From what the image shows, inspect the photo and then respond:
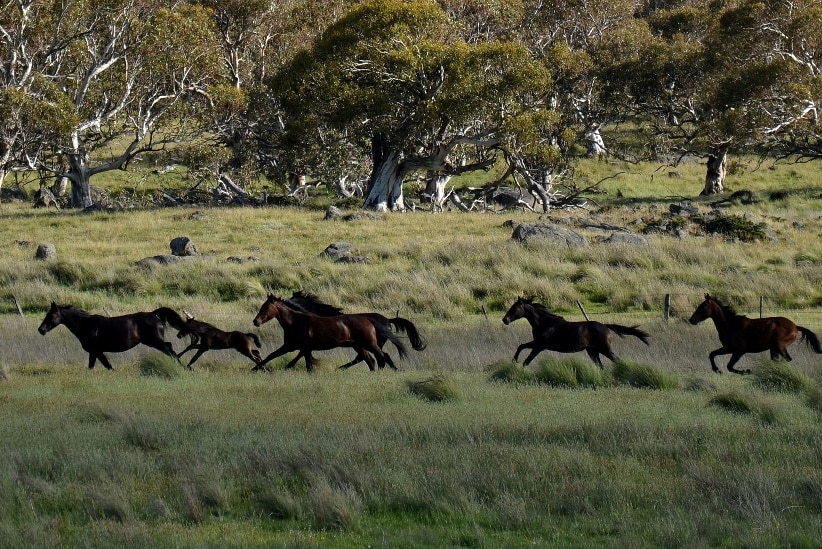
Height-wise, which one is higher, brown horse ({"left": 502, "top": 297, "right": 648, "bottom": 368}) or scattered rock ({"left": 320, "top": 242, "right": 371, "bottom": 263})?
brown horse ({"left": 502, "top": 297, "right": 648, "bottom": 368})

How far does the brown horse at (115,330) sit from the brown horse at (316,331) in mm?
1650

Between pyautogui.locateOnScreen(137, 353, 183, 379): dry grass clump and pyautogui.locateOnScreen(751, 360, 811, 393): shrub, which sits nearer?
pyautogui.locateOnScreen(751, 360, 811, 393): shrub

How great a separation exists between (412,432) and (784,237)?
25839mm

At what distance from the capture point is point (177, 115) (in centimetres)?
4922

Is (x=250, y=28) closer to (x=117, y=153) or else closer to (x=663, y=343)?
(x=117, y=153)

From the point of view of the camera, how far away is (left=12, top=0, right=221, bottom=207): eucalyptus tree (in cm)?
4459

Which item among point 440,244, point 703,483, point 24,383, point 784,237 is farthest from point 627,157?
point 703,483

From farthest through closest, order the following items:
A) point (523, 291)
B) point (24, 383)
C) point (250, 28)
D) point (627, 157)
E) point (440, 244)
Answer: point (627, 157) → point (250, 28) → point (440, 244) → point (523, 291) → point (24, 383)

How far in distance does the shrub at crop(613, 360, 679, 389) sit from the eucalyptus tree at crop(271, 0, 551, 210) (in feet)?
87.9

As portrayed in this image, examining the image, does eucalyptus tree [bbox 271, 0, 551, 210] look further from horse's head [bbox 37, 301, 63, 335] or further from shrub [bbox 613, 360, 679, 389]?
shrub [bbox 613, 360, 679, 389]

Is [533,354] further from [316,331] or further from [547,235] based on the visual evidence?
[547,235]

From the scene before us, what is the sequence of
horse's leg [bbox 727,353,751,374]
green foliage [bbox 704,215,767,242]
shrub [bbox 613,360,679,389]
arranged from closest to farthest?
shrub [bbox 613,360,679,389], horse's leg [bbox 727,353,751,374], green foliage [bbox 704,215,767,242]

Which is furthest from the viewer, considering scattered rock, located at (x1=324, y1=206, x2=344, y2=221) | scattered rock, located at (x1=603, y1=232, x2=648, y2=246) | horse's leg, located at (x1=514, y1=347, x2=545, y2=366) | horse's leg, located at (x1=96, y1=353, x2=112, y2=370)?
scattered rock, located at (x1=324, y1=206, x2=344, y2=221)

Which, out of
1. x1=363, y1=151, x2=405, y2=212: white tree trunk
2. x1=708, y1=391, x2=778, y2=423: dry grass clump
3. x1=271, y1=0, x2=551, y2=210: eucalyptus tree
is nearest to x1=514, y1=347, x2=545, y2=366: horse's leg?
x1=708, y1=391, x2=778, y2=423: dry grass clump
